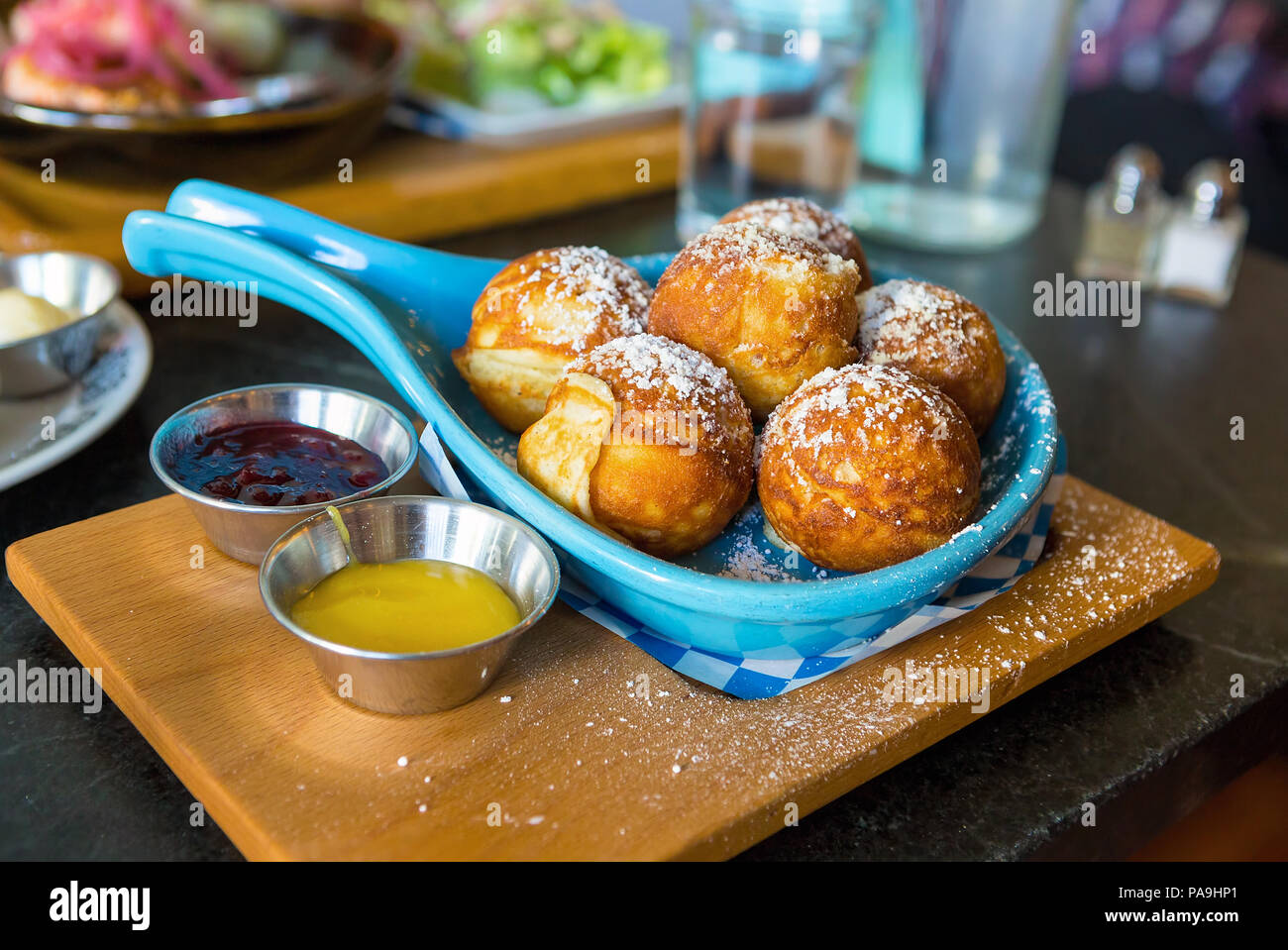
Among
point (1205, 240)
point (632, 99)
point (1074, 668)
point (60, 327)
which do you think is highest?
point (632, 99)

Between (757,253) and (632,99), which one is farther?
(632,99)

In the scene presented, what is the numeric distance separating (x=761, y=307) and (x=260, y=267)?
54cm

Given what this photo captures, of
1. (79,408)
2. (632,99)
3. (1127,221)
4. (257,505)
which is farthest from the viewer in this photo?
(632,99)

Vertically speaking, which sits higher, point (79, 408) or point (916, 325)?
point (916, 325)

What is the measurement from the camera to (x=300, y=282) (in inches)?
46.5

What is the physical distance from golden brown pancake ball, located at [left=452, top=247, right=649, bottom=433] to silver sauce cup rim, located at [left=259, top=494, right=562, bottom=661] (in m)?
0.21

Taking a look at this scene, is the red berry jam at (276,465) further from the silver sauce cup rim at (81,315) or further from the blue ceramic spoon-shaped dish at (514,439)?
the silver sauce cup rim at (81,315)

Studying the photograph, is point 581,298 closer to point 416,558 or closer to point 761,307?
point 761,307

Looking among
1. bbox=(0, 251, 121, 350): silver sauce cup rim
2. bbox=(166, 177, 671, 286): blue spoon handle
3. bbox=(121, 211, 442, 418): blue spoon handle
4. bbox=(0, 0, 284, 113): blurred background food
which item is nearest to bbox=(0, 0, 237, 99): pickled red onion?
bbox=(0, 0, 284, 113): blurred background food

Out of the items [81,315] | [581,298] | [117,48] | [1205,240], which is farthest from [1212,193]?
[117,48]

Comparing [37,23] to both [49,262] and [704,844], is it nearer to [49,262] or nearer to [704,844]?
[49,262]

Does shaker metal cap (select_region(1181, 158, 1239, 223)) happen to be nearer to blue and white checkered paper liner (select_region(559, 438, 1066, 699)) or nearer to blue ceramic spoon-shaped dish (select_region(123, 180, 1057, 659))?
blue ceramic spoon-shaped dish (select_region(123, 180, 1057, 659))

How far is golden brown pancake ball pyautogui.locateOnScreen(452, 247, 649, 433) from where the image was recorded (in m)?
1.17

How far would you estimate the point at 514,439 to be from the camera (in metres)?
1.27
